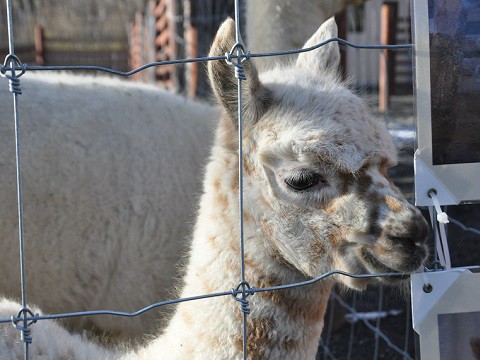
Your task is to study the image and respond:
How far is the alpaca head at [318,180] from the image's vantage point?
1641mm

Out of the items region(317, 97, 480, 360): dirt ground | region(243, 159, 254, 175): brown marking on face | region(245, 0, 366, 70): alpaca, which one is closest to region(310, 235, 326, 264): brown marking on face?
region(243, 159, 254, 175): brown marking on face

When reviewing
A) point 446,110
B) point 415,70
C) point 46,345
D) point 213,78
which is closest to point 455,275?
point 446,110

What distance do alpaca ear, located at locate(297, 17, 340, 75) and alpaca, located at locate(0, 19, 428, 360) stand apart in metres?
0.26

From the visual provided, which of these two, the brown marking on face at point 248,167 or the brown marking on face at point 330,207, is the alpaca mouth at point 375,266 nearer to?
the brown marking on face at point 330,207

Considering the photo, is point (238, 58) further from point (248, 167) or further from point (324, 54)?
point (324, 54)

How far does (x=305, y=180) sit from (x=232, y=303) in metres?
0.39

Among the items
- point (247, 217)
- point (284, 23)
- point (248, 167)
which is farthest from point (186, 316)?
point (284, 23)

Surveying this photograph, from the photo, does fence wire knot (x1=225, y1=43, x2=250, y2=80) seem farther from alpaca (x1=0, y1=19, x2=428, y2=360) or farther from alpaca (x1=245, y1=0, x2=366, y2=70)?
alpaca (x1=245, y1=0, x2=366, y2=70)

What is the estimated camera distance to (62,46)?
19141 mm

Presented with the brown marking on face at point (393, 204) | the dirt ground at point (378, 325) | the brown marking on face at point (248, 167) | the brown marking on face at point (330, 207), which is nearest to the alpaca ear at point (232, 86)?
the brown marking on face at point (248, 167)

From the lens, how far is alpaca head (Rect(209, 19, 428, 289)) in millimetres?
1641

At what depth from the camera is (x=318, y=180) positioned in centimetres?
170

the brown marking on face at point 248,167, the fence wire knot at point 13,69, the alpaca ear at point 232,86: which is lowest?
the brown marking on face at point 248,167

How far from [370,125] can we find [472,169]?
291 millimetres
